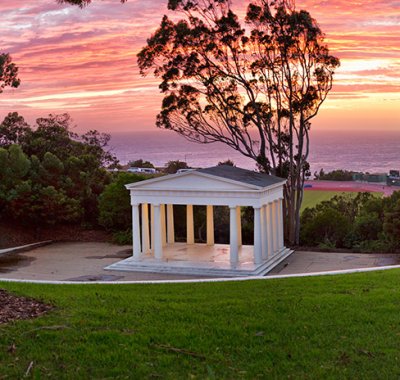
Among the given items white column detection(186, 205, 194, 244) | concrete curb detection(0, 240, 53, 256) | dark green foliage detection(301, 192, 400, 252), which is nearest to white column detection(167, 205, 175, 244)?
white column detection(186, 205, 194, 244)

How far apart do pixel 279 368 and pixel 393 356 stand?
5.51 ft

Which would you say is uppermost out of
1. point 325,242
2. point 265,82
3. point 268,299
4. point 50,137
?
point 265,82

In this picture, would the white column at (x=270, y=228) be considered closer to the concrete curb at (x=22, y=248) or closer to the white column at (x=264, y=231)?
the white column at (x=264, y=231)

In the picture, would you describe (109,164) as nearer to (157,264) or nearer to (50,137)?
(50,137)

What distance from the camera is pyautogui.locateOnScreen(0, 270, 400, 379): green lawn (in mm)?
8391

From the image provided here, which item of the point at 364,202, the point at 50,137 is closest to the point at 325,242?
the point at 364,202

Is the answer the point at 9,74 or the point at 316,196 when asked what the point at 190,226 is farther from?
the point at 316,196

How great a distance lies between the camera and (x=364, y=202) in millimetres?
41719

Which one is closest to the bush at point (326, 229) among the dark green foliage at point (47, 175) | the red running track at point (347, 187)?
the dark green foliage at point (47, 175)

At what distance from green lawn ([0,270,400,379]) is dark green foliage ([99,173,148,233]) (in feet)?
79.8

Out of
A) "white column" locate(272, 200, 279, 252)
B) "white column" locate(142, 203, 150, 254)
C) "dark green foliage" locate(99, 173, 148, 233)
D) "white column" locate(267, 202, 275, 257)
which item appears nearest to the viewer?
"white column" locate(267, 202, 275, 257)

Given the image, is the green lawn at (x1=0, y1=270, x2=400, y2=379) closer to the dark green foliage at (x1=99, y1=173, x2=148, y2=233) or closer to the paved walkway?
the paved walkway

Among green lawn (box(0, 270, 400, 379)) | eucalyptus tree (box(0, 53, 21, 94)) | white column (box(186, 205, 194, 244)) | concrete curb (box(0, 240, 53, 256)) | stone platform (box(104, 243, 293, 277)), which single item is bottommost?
concrete curb (box(0, 240, 53, 256))

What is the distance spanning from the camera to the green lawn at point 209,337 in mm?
8391
